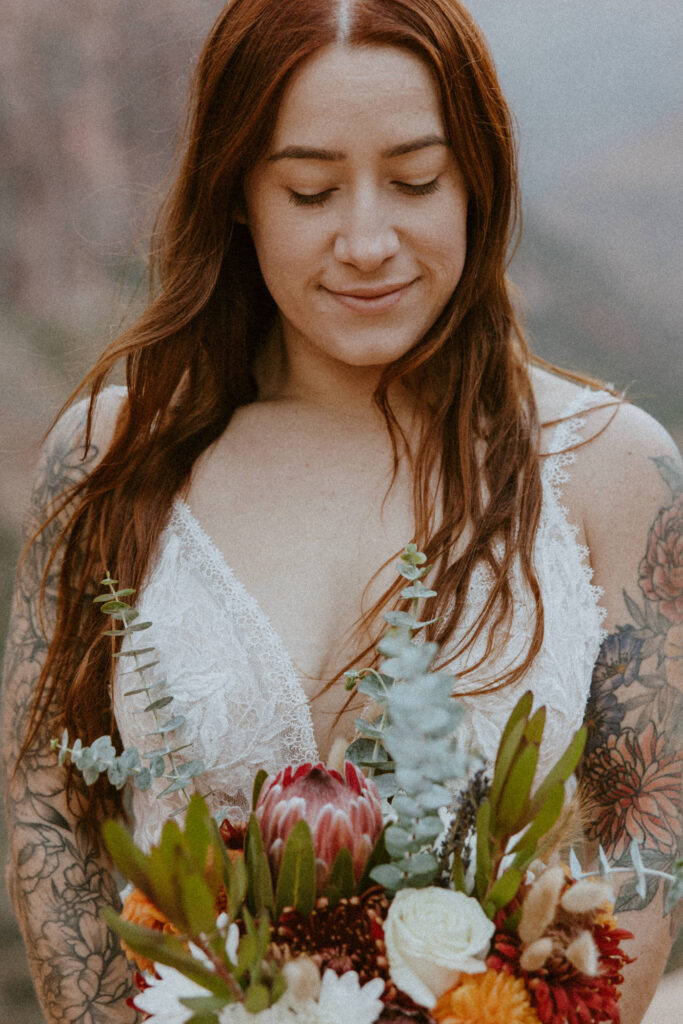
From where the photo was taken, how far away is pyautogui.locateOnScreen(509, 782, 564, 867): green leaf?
78cm

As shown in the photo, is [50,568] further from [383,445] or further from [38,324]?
[38,324]

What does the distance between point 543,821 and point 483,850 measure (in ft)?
0.17

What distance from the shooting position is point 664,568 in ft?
5.04

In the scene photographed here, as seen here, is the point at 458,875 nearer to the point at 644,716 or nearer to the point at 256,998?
the point at 256,998

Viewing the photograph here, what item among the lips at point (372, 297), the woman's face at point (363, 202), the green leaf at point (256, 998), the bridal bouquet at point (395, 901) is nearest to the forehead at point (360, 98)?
the woman's face at point (363, 202)

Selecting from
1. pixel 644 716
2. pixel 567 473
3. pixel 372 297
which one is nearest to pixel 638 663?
pixel 644 716

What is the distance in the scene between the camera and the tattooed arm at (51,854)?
62.3 inches

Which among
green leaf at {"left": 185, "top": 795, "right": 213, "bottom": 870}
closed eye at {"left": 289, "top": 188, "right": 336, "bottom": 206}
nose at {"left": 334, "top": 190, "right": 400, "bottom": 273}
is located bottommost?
green leaf at {"left": 185, "top": 795, "right": 213, "bottom": 870}

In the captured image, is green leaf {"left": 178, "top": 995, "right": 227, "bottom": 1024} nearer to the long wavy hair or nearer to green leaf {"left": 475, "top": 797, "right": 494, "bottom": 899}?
green leaf {"left": 475, "top": 797, "right": 494, "bottom": 899}

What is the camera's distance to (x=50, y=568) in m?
1.67

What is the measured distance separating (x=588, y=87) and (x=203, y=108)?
1055 millimetres

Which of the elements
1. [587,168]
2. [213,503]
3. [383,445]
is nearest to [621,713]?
[383,445]

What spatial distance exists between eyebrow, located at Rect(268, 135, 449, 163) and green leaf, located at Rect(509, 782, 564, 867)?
86cm

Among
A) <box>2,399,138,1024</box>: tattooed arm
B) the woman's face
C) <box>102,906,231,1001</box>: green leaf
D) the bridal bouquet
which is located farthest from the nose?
<box>102,906,231,1001</box>: green leaf
